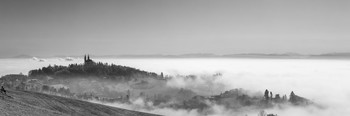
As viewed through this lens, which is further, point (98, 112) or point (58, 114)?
point (98, 112)

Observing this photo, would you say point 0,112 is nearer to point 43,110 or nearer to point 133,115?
point 43,110

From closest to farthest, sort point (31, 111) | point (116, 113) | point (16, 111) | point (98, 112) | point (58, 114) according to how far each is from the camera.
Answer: point (16, 111), point (31, 111), point (58, 114), point (98, 112), point (116, 113)

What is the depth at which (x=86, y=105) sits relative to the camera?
112625 mm

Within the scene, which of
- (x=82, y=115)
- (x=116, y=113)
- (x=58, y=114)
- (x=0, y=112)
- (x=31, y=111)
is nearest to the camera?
(x=0, y=112)

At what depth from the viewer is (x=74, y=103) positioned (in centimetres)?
11094

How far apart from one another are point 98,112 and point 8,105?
36853 millimetres

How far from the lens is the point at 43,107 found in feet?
285

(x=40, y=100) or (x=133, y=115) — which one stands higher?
(x=40, y=100)

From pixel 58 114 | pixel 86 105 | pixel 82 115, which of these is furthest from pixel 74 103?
pixel 58 114

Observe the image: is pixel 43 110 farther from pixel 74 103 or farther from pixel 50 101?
pixel 74 103

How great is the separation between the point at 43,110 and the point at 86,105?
33964 millimetres

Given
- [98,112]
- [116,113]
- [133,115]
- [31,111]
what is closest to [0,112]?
[31,111]

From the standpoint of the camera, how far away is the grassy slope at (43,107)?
71.5 metres

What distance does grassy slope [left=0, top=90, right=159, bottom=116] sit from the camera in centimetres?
7150
